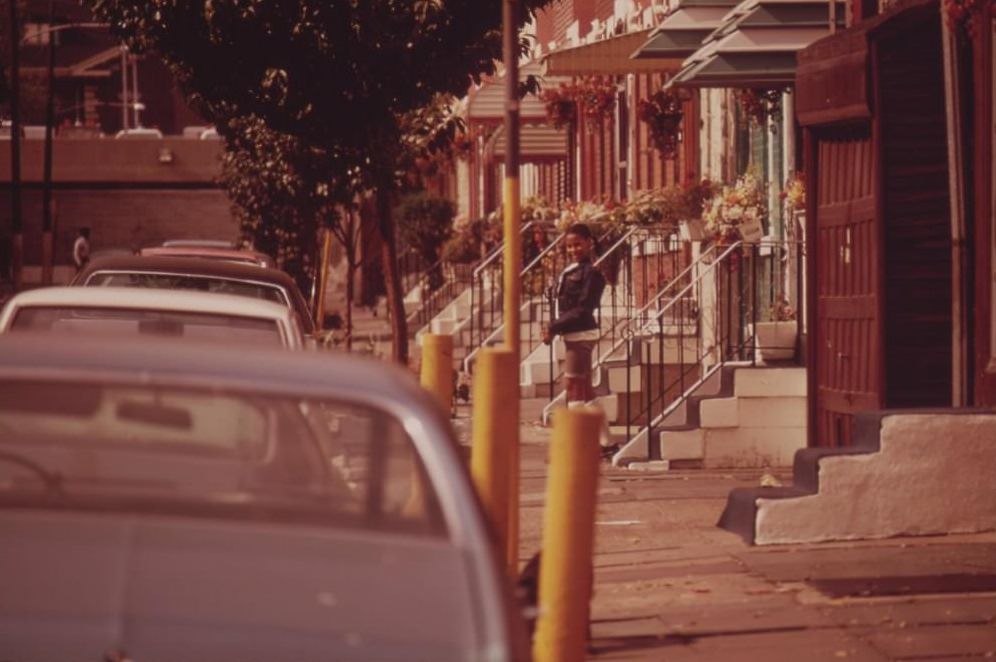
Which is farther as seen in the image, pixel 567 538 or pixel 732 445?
pixel 732 445

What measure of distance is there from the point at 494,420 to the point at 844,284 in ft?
22.4

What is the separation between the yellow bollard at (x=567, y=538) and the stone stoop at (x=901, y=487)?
489 centimetres

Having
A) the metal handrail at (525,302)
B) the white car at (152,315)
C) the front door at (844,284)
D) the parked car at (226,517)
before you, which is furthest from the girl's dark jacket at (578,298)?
the parked car at (226,517)

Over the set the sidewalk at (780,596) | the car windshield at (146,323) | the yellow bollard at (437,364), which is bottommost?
the sidewalk at (780,596)

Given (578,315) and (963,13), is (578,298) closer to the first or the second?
(578,315)

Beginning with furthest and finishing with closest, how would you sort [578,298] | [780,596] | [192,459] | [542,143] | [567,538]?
[542,143] < [578,298] < [780,596] < [567,538] < [192,459]

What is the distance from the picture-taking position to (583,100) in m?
30.3

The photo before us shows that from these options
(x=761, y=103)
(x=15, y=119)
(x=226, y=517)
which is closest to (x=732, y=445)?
(x=761, y=103)

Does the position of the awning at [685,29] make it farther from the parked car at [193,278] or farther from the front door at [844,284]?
the parked car at [193,278]

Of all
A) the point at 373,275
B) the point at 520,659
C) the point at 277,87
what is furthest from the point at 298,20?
the point at 373,275

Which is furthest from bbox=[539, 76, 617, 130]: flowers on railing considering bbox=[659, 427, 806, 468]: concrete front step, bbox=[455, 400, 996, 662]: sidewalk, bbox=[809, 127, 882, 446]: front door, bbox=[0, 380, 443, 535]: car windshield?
bbox=[0, 380, 443, 535]: car windshield

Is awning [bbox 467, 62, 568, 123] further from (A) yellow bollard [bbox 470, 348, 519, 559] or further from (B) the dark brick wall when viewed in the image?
(B) the dark brick wall

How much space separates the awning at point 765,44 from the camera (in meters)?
18.7

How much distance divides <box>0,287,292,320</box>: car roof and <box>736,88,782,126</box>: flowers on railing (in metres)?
10.7
